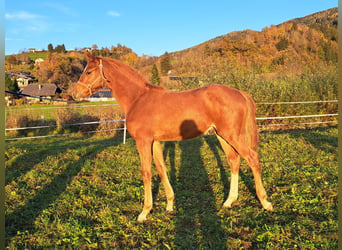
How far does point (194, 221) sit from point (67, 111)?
11187 millimetres

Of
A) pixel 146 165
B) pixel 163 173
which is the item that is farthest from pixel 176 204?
pixel 146 165

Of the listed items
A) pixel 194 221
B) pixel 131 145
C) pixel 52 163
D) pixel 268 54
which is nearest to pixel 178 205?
pixel 194 221

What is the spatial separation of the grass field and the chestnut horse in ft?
1.07

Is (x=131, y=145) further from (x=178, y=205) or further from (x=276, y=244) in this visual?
(x=276, y=244)

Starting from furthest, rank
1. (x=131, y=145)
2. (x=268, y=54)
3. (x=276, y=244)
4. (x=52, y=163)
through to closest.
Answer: (x=268, y=54)
(x=131, y=145)
(x=52, y=163)
(x=276, y=244)

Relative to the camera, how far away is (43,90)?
142 ft

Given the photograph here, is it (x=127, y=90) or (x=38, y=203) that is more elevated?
(x=127, y=90)

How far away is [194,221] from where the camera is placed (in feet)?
10.3

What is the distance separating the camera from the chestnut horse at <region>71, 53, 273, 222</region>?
324 cm

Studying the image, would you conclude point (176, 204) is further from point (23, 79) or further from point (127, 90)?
point (23, 79)

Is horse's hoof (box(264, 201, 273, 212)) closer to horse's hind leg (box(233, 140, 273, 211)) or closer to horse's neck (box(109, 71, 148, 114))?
horse's hind leg (box(233, 140, 273, 211))

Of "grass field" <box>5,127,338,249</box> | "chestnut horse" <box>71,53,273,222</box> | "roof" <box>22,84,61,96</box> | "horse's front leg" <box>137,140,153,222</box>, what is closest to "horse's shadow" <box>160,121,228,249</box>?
"grass field" <box>5,127,338,249</box>

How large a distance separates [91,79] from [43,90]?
150ft

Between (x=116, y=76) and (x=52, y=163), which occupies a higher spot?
(x=116, y=76)
